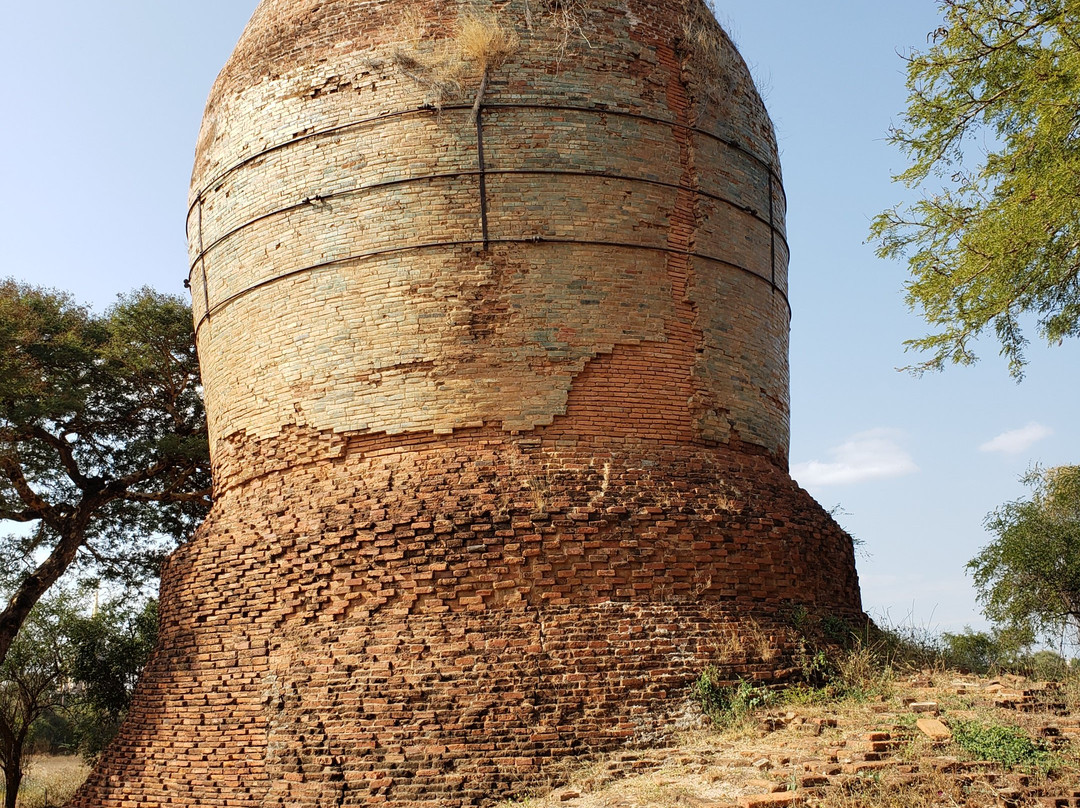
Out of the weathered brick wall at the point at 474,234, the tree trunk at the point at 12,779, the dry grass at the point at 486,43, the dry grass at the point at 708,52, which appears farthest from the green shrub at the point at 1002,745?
the tree trunk at the point at 12,779

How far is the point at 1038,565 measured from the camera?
17609mm

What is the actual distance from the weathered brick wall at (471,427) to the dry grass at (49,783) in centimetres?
585

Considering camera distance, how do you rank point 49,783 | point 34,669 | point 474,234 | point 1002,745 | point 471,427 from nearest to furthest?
point 1002,745 → point 471,427 → point 474,234 → point 49,783 → point 34,669

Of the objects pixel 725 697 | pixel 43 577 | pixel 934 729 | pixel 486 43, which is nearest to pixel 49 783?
pixel 43 577

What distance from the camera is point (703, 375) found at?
30.6 feet

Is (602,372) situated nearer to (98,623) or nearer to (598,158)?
(598,158)

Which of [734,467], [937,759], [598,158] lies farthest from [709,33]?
[937,759]

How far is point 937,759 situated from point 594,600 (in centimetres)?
272

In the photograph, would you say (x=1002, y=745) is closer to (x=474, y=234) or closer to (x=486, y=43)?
(x=474, y=234)

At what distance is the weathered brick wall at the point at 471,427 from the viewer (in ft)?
25.6

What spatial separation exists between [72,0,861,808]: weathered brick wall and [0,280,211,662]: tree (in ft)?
18.8

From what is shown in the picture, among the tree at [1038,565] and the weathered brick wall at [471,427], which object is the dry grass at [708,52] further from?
the tree at [1038,565]

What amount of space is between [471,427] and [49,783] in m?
10.9

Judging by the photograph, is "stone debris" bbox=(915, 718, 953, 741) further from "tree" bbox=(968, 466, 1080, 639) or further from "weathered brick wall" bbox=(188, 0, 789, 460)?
"tree" bbox=(968, 466, 1080, 639)
